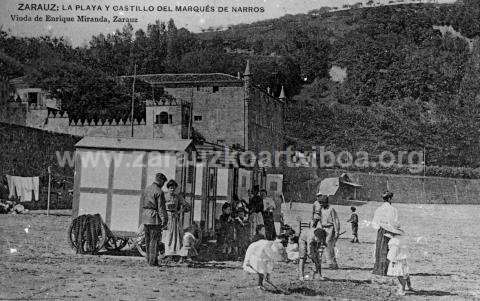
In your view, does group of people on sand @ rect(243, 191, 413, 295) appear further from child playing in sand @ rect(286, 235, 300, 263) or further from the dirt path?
child playing in sand @ rect(286, 235, 300, 263)

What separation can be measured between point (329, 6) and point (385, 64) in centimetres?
326

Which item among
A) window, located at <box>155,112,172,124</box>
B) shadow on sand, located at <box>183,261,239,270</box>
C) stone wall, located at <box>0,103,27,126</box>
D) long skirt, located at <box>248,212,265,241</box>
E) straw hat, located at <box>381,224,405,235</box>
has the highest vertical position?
stone wall, located at <box>0,103,27,126</box>

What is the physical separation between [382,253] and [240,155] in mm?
5136

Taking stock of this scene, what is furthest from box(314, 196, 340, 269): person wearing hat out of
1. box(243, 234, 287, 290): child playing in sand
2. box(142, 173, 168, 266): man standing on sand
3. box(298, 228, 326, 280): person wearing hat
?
box(142, 173, 168, 266): man standing on sand

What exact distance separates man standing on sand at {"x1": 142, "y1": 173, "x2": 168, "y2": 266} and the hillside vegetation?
12.3 feet

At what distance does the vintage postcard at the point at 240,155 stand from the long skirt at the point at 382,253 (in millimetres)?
18

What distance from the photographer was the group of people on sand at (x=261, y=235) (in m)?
5.99

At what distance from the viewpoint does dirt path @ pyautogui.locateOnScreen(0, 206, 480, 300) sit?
5.81 m

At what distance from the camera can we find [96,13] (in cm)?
878

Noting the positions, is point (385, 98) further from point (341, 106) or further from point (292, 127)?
point (292, 127)

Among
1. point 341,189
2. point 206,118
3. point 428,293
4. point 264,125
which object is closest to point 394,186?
point 341,189

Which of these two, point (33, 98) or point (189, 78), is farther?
point (33, 98)

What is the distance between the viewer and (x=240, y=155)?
36.3 ft

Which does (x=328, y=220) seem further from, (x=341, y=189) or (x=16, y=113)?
(x=16, y=113)
